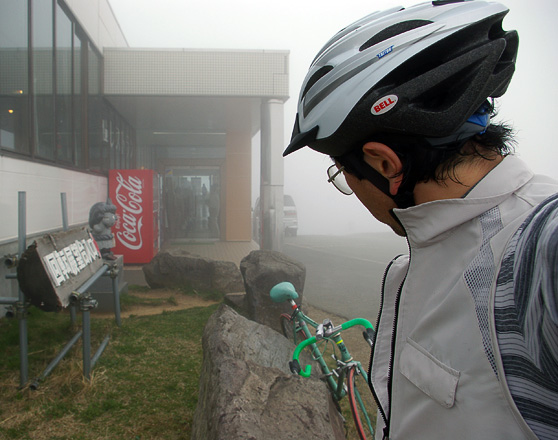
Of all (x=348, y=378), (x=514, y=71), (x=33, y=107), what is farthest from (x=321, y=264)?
(x=514, y=71)

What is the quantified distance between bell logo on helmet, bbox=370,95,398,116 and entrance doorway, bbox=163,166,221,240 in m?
16.0

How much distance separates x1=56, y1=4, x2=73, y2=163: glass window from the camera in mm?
7441

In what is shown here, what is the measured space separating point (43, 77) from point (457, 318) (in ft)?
24.8

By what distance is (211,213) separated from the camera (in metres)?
16.8

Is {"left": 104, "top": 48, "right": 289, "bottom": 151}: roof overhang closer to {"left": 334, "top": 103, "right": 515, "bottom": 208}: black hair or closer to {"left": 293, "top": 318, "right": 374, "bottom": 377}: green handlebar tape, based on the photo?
{"left": 293, "top": 318, "right": 374, "bottom": 377}: green handlebar tape

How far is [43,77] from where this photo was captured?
6.64 metres

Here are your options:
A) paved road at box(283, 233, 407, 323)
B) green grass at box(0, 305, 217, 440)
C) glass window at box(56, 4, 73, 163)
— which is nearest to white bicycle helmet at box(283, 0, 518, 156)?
green grass at box(0, 305, 217, 440)

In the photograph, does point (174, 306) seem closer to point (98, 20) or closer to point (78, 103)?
point (78, 103)

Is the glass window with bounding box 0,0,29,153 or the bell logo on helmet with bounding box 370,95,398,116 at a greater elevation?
the glass window with bounding box 0,0,29,153

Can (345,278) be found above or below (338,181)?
below

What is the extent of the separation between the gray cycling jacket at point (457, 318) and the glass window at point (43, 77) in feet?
21.9

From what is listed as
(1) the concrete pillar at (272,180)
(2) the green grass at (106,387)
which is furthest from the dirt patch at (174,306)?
(1) the concrete pillar at (272,180)

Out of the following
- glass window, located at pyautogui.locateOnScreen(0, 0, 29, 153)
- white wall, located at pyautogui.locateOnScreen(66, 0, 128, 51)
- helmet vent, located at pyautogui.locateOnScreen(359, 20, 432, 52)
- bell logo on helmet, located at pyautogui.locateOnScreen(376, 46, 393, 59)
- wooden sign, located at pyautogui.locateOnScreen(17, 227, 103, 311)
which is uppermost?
white wall, located at pyautogui.locateOnScreen(66, 0, 128, 51)

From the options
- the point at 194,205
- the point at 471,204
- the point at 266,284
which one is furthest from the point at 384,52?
the point at 194,205
